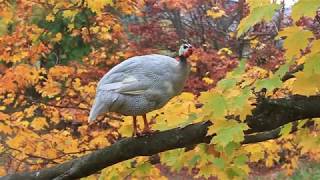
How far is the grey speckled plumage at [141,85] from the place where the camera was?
9.47 feet

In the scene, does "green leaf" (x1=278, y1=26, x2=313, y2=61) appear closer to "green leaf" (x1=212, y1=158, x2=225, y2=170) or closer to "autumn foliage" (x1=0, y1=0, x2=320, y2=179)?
"autumn foliage" (x1=0, y1=0, x2=320, y2=179)

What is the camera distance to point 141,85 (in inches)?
114

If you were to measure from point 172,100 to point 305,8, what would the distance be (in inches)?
90.1

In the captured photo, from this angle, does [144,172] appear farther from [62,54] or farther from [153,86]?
[62,54]

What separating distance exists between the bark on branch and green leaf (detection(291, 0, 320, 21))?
54 cm

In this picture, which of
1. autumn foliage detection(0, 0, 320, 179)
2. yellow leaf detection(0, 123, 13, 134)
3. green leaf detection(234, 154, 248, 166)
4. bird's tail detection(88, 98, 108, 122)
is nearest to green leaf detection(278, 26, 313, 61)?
autumn foliage detection(0, 0, 320, 179)

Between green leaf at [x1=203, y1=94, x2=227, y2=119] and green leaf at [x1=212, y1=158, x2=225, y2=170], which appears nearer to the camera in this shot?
green leaf at [x1=203, y1=94, x2=227, y2=119]

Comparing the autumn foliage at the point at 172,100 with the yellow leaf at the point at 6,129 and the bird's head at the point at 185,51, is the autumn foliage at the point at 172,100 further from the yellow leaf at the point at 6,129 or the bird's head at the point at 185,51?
the bird's head at the point at 185,51

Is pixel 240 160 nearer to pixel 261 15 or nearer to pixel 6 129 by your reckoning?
pixel 261 15

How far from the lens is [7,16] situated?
512cm

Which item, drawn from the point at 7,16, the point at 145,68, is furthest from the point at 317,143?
the point at 7,16

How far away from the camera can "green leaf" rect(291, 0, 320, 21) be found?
187 cm

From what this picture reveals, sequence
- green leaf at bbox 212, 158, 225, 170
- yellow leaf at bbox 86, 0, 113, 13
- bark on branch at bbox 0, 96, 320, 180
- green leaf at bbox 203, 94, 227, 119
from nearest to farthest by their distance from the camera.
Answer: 1. green leaf at bbox 203, 94, 227, 119
2. bark on branch at bbox 0, 96, 320, 180
3. green leaf at bbox 212, 158, 225, 170
4. yellow leaf at bbox 86, 0, 113, 13

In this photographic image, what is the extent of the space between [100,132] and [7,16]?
1334 millimetres
